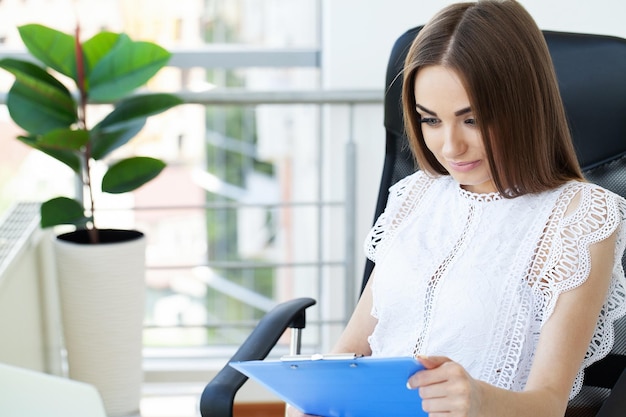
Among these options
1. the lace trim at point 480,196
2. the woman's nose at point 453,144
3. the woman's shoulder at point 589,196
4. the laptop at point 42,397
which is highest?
the woman's nose at point 453,144

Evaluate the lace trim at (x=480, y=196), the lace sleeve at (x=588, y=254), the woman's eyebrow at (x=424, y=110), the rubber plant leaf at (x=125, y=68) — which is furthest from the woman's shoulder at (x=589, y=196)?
the rubber plant leaf at (x=125, y=68)

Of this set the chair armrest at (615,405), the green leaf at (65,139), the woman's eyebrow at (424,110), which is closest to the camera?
the chair armrest at (615,405)

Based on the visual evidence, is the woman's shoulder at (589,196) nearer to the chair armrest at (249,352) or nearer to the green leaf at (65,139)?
the chair armrest at (249,352)

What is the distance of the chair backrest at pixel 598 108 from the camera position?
4.68ft

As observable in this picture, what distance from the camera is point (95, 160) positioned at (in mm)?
2264

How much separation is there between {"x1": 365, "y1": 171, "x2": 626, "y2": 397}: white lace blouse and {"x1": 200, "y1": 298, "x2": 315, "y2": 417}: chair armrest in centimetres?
14

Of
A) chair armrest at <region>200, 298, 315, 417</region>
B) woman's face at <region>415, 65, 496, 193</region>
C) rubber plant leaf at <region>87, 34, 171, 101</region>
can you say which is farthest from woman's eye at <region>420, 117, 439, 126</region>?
rubber plant leaf at <region>87, 34, 171, 101</region>

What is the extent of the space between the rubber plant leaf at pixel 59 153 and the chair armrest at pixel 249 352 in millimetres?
956

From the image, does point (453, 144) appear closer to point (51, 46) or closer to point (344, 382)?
point (344, 382)

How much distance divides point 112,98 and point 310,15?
131cm

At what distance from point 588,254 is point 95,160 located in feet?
4.70

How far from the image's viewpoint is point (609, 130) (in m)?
1.45

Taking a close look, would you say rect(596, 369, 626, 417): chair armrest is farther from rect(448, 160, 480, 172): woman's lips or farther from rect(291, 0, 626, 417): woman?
rect(448, 160, 480, 172): woman's lips

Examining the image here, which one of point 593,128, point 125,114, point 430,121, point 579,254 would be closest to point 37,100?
point 125,114
